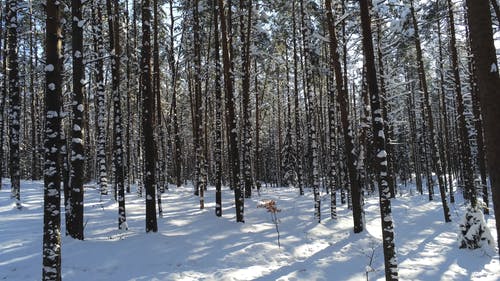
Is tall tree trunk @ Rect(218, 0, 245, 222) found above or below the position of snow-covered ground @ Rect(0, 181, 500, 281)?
above

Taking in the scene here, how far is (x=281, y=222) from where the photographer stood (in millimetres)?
16609

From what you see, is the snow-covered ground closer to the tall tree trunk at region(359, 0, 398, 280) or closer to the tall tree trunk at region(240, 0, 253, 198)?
the tall tree trunk at region(359, 0, 398, 280)

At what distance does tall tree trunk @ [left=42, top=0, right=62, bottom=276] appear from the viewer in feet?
24.4

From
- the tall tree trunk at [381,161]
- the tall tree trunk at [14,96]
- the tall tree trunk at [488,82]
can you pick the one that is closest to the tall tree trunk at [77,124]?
the tall tree trunk at [14,96]

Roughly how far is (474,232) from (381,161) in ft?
26.0

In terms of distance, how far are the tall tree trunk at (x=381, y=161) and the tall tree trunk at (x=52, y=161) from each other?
693 cm

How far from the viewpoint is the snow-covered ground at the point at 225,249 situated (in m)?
10.4

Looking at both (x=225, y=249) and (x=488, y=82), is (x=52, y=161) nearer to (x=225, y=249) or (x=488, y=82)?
(x=225, y=249)

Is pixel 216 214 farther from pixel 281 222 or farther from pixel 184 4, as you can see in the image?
pixel 184 4

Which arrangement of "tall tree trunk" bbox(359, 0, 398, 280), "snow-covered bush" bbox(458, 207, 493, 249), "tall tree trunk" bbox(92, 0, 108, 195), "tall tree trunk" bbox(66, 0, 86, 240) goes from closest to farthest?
"tall tree trunk" bbox(359, 0, 398, 280) < "tall tree trunk" bbox(66, 0, 86, 240) < "snow-covered bush" bbox(458, 207, 493, 249) < "tall tree trunk" bbox(92, 0, 108, 195)

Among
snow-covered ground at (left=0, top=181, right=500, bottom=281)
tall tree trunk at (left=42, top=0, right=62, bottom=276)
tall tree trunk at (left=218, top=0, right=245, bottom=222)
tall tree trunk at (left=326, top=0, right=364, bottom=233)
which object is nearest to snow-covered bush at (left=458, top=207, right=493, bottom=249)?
snow-covered ground at (left=0, top=181, right=500, bottom=281)

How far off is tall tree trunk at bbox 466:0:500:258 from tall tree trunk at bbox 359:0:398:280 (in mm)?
4439

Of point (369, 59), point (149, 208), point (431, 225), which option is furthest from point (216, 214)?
point (431, 225)

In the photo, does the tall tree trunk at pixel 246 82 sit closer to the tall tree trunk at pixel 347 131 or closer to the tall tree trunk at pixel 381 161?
the tall tree trunk at pixel 347 131
